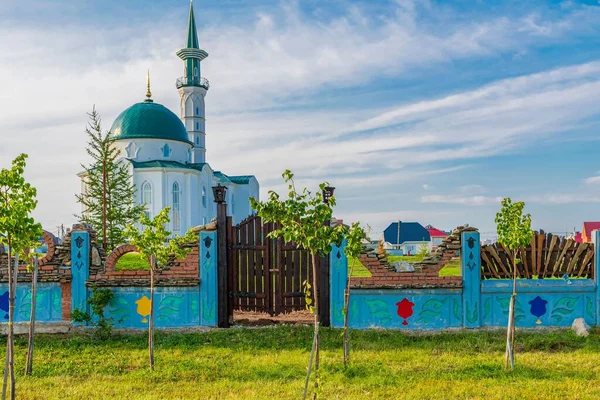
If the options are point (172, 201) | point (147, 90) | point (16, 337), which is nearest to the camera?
point (16, 337)

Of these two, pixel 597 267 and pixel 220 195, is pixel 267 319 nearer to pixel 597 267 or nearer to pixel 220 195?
pixel 220 195

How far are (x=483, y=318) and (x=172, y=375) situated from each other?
5562 mm

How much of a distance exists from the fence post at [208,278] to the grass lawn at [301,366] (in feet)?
1.48

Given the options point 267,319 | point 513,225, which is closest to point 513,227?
point 513,225

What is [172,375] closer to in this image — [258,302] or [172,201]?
[258,302]

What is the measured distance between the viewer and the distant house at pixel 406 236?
56781 millimetres

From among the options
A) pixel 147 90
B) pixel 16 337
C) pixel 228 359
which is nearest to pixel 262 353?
pixel 228 359

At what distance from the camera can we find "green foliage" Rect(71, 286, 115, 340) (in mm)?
9297

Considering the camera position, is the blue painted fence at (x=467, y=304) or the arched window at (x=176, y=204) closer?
the blue painted fence at (x=467, y=304)

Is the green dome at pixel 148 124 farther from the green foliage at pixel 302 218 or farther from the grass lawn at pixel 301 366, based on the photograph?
the green foliage at pixel 302 218

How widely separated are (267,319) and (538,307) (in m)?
5.00

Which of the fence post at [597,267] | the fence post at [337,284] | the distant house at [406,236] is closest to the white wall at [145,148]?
the distant house at [406,236]

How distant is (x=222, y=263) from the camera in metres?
9.88

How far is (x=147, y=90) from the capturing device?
39.8 m
